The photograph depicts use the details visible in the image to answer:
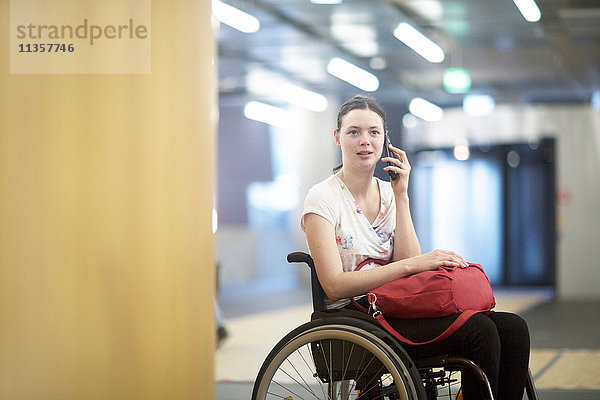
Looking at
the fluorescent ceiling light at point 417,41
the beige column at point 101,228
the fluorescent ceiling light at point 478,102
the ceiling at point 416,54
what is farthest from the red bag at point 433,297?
the fluorescent ceiling light at point 478,102

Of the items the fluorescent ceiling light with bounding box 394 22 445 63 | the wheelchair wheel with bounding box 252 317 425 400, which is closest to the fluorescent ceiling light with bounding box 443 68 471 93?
the fluorescent ceiling light with bounding box 394 22 445 63

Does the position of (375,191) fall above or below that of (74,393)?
above

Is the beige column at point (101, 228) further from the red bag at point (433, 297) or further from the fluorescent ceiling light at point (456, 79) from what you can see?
the fluorescent ceiling light at point (456, 79)

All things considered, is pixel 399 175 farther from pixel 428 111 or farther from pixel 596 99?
pixel 596 99

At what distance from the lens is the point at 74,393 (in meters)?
2.83

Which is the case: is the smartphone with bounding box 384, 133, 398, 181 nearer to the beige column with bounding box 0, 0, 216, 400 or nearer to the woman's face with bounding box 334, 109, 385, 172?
the woman's face with bounding box 334, 109, 385, 172

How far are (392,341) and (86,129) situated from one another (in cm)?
139

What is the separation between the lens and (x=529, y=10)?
24.0 feet

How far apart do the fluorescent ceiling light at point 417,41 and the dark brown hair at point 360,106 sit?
533 cm

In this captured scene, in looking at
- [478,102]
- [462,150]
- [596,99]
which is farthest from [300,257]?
[596,99]

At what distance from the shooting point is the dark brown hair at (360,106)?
100 inches

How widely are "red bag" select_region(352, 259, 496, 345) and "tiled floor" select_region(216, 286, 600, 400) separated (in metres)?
1.65

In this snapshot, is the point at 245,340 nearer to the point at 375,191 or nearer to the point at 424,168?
the point at 375,191

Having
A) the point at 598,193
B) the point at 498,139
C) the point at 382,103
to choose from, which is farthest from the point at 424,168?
the point at 382,103
